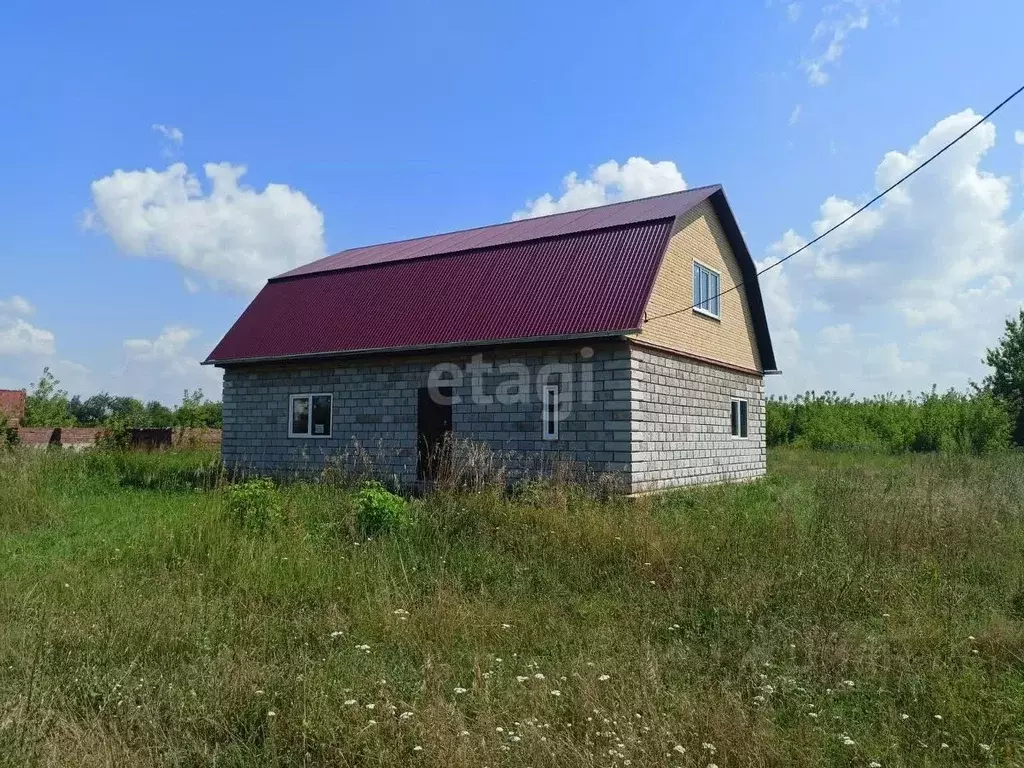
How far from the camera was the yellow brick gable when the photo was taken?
13.4 metres

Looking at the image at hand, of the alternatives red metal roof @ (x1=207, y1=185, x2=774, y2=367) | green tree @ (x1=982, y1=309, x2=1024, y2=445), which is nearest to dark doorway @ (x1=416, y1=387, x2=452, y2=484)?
red metal roof @ (x1=207, y1=185, x2=774, y2=367)

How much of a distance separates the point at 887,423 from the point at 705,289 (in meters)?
22.5

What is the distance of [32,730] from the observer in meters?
3.66

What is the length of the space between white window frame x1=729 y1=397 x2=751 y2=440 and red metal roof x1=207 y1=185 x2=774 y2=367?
2.21 m

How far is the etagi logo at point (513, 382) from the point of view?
1252cm

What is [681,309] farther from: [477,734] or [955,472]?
[477,734]

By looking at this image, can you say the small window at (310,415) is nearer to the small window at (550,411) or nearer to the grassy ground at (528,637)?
the small window at (550,411)

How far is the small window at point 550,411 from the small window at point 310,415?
5154 millimetres

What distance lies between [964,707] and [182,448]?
21991 millimetres

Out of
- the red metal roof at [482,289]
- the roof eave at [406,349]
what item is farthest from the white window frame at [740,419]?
the roof eave at [406,349]

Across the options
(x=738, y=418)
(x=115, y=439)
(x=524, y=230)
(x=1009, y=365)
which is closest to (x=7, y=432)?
(x=115, y=439)

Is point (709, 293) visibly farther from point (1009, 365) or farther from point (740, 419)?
point (1009, 365)

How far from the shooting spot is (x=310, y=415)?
15.9 meters

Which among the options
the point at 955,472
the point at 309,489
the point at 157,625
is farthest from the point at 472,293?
the point at 157,625
